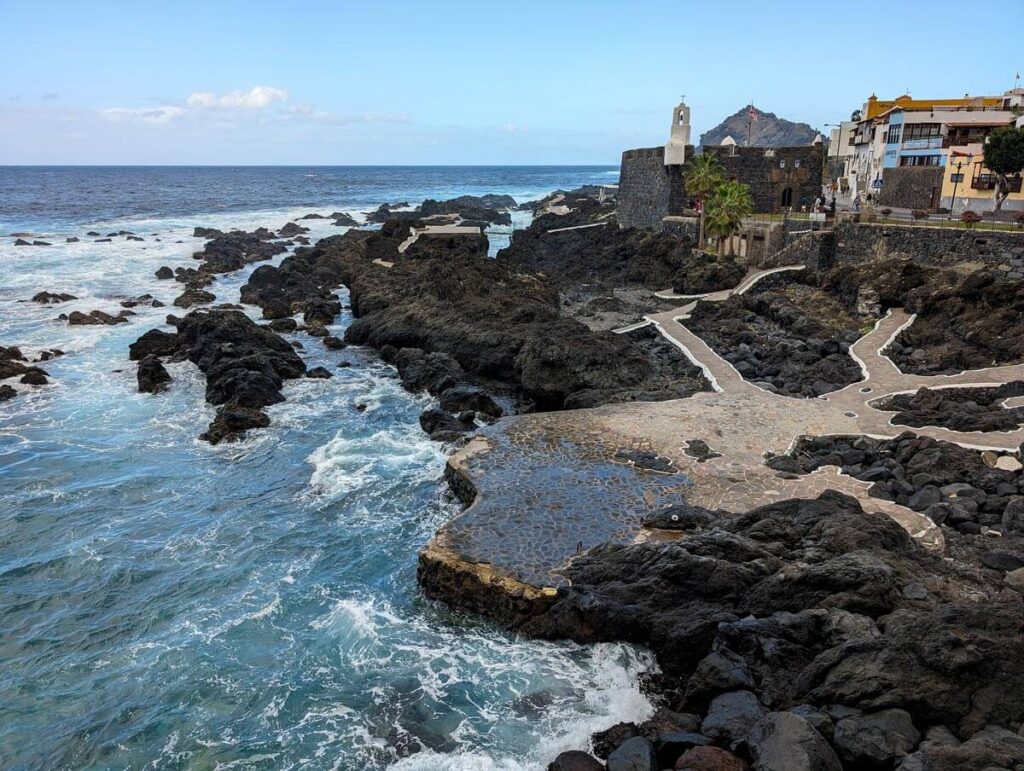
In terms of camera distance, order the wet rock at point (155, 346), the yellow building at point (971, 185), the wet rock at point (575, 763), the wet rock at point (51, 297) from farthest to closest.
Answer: the wet rock at point (51, 297), the yellow building at point (971, 185), the wet rock at point (155, 346), the wet rock at point (575, 763)

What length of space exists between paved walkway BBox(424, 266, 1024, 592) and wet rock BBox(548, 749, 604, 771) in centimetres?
336

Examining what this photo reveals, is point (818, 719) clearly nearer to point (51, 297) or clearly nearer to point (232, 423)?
point (232, 423)

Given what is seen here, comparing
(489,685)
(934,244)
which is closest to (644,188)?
(934,244)

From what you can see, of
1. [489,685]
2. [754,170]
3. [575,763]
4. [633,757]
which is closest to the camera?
[633,757]

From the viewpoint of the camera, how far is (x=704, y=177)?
44344mm

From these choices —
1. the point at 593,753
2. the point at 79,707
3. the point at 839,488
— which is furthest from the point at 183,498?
the point at 839,488

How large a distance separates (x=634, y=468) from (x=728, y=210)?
27.6 m

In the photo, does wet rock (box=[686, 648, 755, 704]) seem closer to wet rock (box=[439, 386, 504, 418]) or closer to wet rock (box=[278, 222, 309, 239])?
wet rock (box=[439, 386, 504, 418])

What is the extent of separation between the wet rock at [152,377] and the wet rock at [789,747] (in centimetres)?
2506

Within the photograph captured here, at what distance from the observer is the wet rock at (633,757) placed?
9061mm

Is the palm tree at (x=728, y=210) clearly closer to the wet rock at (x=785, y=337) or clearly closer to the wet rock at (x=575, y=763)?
the wet rock at (x=785, y=337)

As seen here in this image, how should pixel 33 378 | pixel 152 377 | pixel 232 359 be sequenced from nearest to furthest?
pixel 152 377
pixel 232 359
pixel 33 378

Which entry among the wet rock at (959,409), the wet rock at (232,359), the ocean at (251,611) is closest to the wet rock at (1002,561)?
the wet rock at (959,409)

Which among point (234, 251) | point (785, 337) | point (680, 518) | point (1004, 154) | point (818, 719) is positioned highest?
point (1004, 154)
